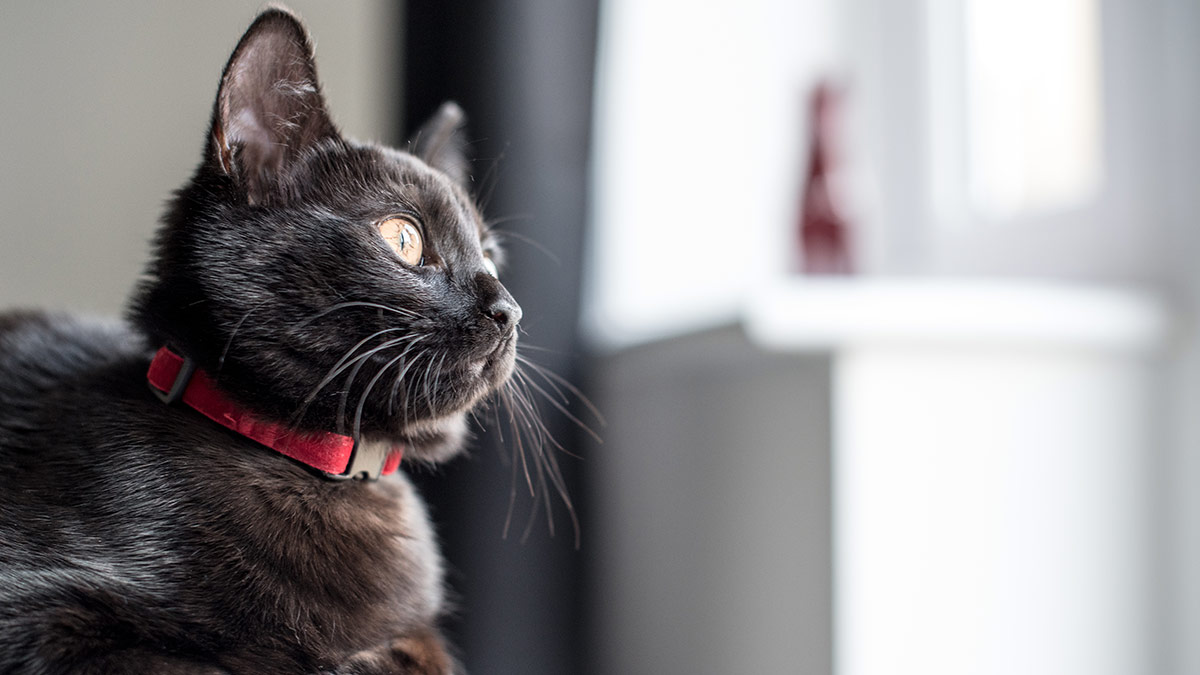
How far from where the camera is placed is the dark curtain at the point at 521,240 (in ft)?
4.31

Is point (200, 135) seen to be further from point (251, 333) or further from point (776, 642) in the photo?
point (776, 642)

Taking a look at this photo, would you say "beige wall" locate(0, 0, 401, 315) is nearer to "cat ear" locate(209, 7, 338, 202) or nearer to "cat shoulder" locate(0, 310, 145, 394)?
"cat shoulder" locate(0, 310, 145, 394)

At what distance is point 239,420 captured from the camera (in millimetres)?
561

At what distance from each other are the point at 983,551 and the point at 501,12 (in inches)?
36.7

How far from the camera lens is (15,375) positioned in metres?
0.64

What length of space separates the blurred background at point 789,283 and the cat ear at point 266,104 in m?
0.03

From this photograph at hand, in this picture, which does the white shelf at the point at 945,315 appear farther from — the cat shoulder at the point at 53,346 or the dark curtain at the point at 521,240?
the cat shoulder at the point at 53,346

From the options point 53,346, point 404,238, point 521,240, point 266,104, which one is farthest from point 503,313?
point 521,240

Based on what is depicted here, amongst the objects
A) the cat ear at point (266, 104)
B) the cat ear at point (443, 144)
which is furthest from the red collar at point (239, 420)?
the cat ear at point (443, 144)

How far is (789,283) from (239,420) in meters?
0.64

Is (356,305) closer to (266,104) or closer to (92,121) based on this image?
(266,104)

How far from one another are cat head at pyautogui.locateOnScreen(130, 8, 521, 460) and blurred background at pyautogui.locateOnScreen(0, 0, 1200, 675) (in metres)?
0.04

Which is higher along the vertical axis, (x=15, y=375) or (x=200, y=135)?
(x=200, y=135)

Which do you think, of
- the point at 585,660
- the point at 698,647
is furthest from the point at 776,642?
the point at 585,660
